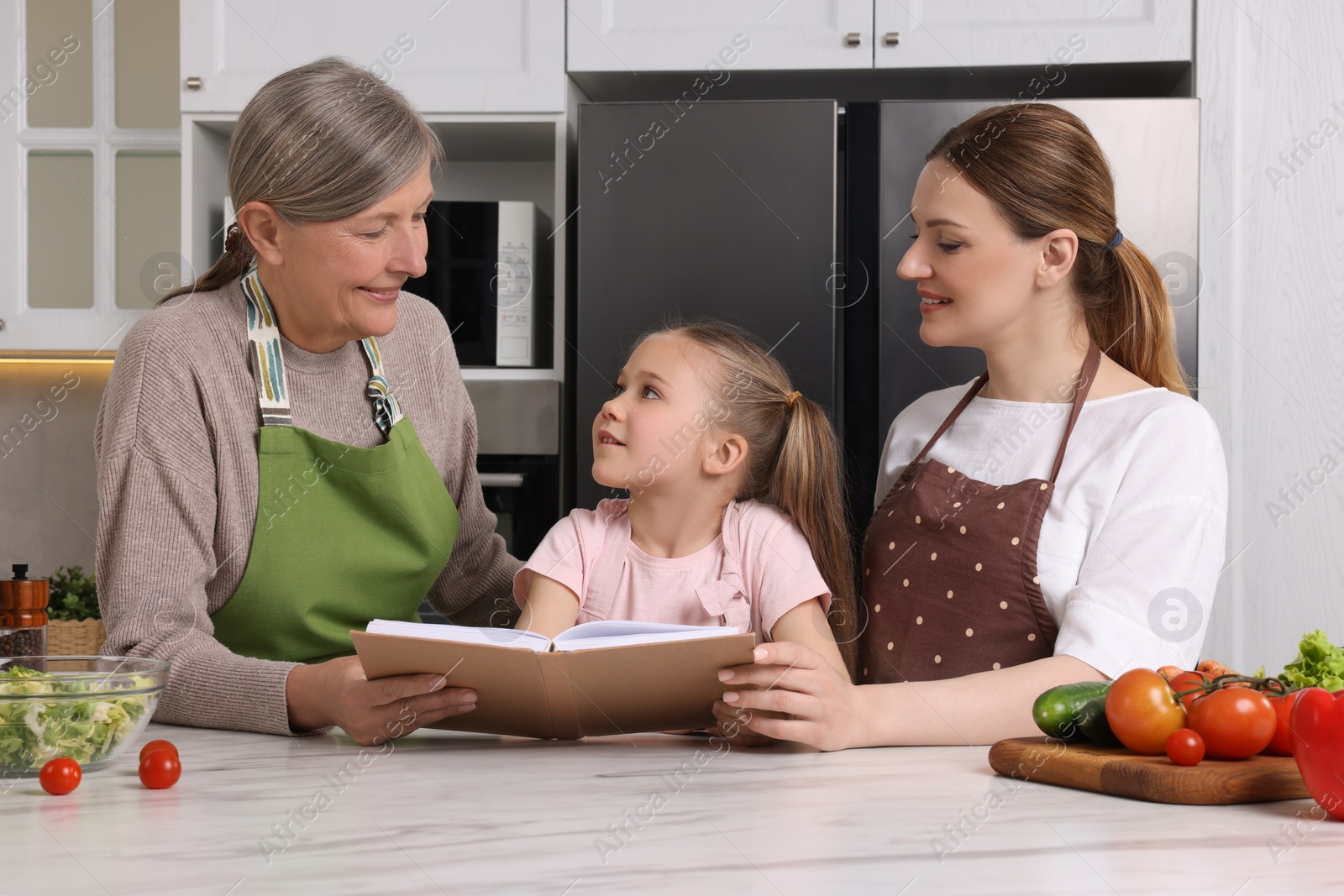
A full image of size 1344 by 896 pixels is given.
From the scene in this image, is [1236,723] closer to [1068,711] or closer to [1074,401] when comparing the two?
[1068,711]

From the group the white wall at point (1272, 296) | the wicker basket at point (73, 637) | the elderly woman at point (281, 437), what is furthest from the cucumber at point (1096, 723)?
the wicker basket at point (73, 637)

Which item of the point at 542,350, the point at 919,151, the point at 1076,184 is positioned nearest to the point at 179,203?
the point at 542,350

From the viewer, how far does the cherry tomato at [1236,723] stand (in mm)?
898

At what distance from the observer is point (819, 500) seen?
1476 mm

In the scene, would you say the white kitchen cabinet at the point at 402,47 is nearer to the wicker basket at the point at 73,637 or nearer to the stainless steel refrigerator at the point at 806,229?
the stainless steel refrigerator at the point at 806,229

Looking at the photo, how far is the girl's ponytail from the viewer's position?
1422 millimetres

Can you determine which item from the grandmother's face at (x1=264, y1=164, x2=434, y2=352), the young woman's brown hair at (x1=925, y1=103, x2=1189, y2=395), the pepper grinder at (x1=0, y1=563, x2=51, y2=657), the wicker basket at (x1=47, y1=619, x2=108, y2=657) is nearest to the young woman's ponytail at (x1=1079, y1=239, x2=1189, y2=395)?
the young woman's brown hair at (x1=925, y1=103, x2=1189, y2=395)

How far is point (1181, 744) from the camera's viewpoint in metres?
0.89

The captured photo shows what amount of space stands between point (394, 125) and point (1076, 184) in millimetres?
→ 812

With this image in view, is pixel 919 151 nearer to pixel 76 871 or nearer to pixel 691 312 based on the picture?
pixel 691 312

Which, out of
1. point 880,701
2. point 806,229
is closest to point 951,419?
point 880,701

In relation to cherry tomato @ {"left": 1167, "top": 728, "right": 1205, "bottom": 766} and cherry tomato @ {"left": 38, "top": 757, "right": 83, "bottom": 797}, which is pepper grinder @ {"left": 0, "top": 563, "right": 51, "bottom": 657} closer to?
cherry tomato @ {"left": 38, "top": 757, "right": 83, "bottom": 797}

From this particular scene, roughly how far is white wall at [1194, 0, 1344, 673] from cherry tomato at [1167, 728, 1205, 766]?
1.34m

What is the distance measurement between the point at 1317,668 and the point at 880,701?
38 centimetres
